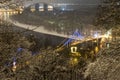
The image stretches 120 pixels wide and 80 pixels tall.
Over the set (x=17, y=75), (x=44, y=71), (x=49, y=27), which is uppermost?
(x=17, y=75)

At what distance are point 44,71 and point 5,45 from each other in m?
2.78

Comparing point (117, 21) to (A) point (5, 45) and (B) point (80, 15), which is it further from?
(B) point (80, 15)

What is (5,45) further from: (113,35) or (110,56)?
(113,35)

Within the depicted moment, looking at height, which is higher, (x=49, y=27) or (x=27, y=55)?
(x=27, y=55)

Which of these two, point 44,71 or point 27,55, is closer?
point 27,55

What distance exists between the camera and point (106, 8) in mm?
8594

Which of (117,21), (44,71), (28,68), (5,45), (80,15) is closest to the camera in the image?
(5,45)

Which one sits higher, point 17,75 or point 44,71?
point 17,75

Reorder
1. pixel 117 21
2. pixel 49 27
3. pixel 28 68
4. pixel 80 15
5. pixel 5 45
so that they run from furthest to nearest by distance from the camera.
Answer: pixel 49 27 → pixel 80 15 → pixel 117 21 → pixel 28 68 → pixel 5 45

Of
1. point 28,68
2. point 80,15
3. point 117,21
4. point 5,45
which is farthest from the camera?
point 80,15

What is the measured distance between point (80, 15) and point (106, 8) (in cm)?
3665

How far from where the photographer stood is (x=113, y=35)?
8.32 meters

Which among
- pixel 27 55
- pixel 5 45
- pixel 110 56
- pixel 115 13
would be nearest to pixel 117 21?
pixel 115 13

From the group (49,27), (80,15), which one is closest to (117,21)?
(80,15)
